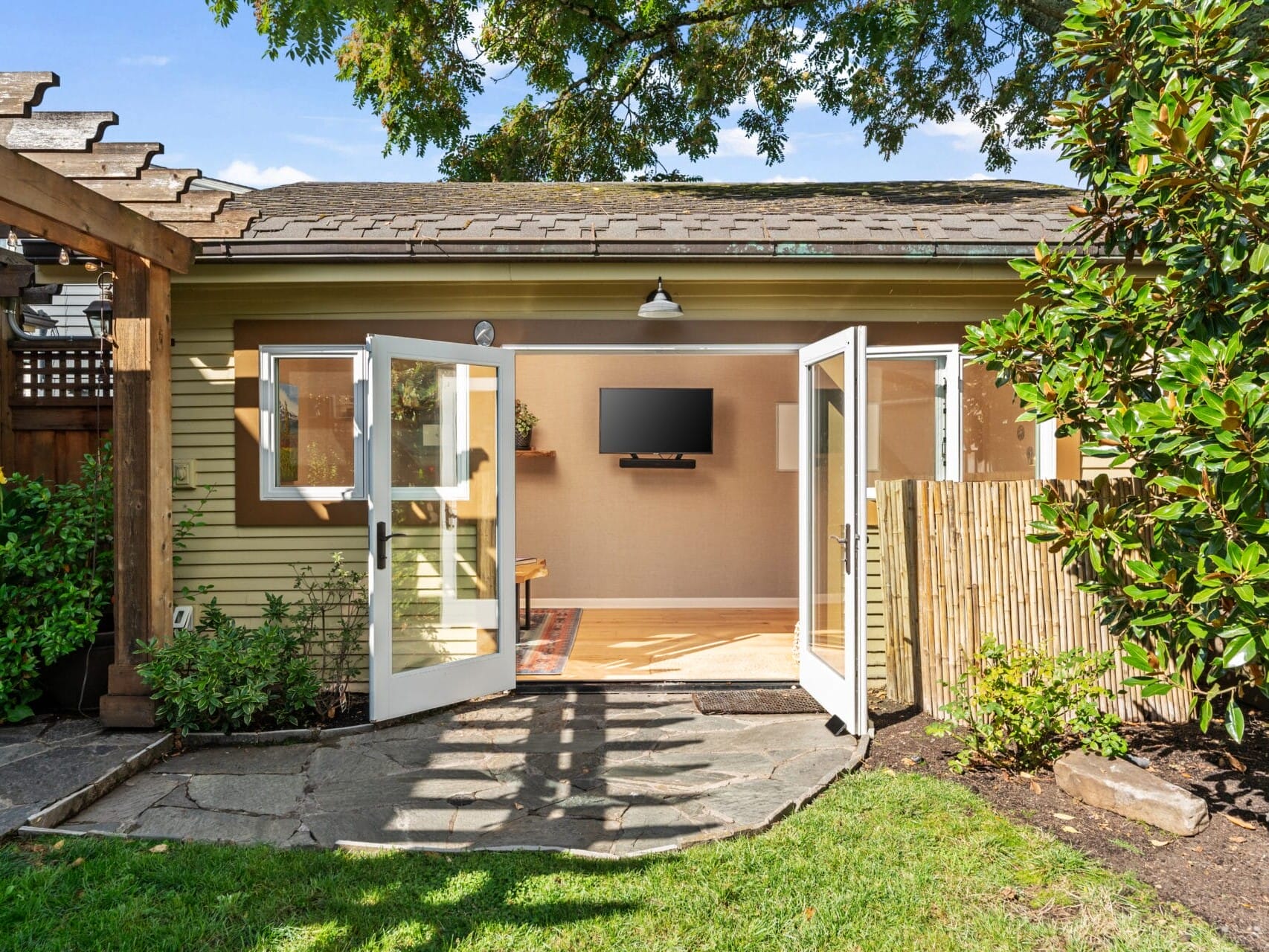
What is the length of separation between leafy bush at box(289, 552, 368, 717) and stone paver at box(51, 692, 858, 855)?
62 centimetres

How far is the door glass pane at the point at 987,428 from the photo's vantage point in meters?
4.69

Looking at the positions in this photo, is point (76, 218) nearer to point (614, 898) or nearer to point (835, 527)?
point (614, 898)

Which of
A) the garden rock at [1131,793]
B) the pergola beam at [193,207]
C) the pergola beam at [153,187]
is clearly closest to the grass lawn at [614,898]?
the garden rock at [1131,793]

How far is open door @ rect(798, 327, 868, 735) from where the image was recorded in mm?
3902

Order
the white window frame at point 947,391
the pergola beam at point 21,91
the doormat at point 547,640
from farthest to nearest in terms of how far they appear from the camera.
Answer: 1. the doormat at point 547,640
2. the white window frame at point 947,391
3. the pergola beam at point 21,91

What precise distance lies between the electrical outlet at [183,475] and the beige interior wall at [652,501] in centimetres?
356

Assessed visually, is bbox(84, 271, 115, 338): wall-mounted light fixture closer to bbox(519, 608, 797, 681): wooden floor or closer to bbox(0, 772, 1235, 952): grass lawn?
bbox(0, 772, 1235, 952): grass lawn

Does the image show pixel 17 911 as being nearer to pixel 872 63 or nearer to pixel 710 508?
pixel 710 508

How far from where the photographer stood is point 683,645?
6.25 m

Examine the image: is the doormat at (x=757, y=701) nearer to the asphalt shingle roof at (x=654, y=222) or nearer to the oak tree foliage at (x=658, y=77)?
the asphalt shingle roof at (x=654, y=222)

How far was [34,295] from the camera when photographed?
4.96 meters

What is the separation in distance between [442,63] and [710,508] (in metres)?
6.81

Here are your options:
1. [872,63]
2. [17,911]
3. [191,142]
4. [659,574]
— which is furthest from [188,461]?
[872,63]

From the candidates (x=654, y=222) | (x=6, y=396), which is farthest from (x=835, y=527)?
(x=6, y=396)
